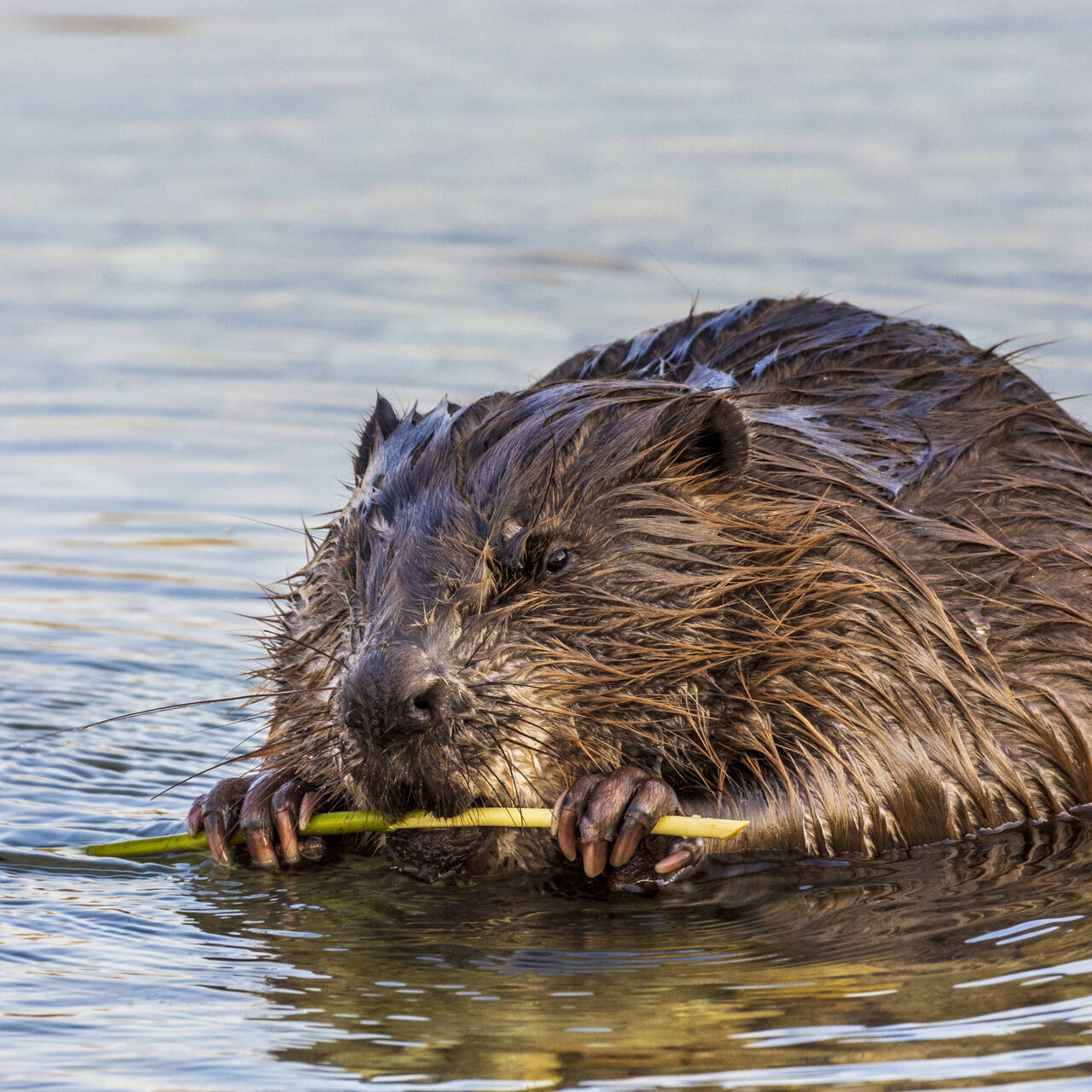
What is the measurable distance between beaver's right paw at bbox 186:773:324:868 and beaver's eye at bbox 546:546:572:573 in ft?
2.33

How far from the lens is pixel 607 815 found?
399 centimetres

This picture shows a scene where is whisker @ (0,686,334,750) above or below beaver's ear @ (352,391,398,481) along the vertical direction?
below

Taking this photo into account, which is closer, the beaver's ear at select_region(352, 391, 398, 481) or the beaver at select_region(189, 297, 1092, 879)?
the beaver at select_region(189, 297, 1092, 879)

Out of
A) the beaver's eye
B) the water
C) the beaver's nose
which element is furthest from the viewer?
the beaver's eye

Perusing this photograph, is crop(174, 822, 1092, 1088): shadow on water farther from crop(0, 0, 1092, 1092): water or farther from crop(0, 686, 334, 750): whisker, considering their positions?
crop(0, 686, 334, 750): whisker

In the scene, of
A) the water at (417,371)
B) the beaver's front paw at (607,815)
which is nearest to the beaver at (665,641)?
the beaver's front paw at (607,815)

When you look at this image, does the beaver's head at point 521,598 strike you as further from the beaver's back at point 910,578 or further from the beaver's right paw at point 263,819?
the beaver's back at point 910,578

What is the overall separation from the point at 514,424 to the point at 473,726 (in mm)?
719

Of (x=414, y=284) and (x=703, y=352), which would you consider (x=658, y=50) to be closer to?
(x=414, y=284)

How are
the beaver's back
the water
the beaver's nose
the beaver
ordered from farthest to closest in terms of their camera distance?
the beaver's back → the beaver → the beaver's nose → the water

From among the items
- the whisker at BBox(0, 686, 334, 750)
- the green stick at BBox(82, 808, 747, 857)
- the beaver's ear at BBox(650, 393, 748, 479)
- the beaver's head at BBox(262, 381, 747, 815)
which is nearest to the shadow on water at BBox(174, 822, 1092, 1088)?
the green stick at BBox(82, 808, 747, 857)

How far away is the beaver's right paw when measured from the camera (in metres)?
4.43

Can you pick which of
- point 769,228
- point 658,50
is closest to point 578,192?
point 769,228

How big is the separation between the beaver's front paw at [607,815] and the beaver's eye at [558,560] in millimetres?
423
